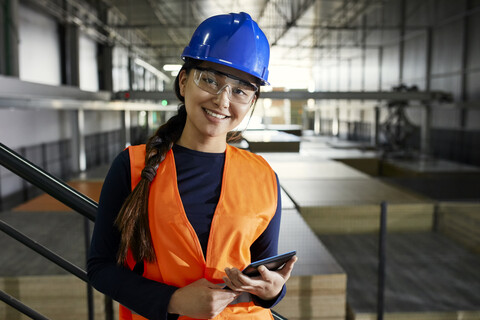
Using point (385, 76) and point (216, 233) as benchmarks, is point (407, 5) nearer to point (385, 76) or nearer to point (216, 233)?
point (385, 76)

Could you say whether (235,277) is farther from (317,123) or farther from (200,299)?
(317,123)

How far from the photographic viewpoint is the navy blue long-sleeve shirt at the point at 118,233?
1.04 metres

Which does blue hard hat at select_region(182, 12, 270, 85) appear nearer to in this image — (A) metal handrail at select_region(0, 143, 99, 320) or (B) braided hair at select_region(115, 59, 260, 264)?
(B) braided hair at select_region(115, 59, 260, 264)

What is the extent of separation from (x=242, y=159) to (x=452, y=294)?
4.26 metres

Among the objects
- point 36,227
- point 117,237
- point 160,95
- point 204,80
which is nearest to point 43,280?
point 36,227

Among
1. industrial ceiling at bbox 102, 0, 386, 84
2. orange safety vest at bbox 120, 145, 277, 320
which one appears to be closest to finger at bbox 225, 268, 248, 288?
orange safety vest at bbox 120, 145, 277, 320

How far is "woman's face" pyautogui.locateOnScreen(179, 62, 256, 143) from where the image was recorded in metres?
1.12

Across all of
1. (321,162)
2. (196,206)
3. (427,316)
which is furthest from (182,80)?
(321,162)

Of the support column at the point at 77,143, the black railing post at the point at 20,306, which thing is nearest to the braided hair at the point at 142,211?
the black railing post at the point at 20,306

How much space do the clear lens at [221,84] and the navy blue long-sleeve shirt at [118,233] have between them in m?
0.19

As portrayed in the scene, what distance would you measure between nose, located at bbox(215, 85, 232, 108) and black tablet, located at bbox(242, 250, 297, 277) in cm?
43

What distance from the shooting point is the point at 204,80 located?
112 centimetres

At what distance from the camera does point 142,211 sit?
3.59 feet

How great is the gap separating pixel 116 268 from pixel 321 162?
9.81 meters
